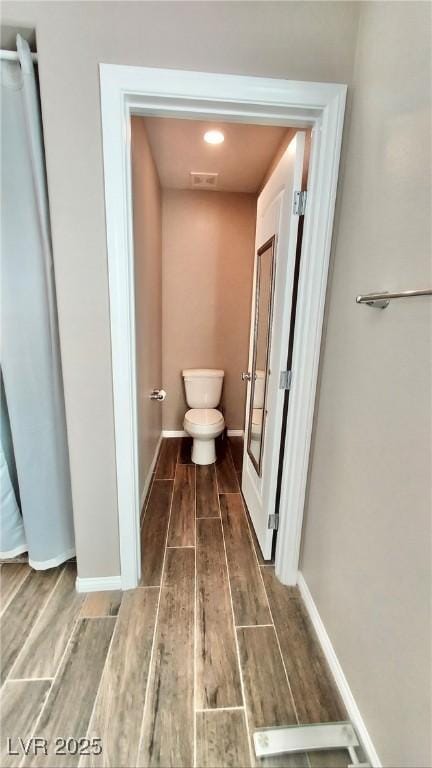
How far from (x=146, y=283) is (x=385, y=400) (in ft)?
5.72

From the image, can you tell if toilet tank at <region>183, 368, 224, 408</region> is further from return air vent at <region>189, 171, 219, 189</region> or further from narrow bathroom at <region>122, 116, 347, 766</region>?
return air vent at <region>189, 171, 219, 189</region>

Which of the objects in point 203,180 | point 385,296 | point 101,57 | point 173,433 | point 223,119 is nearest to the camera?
point 385,296

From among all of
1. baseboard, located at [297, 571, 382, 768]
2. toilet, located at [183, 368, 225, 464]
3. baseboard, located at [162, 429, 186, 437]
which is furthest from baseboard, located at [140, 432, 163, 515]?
baseboard, located at [297, 571, 382, 768]

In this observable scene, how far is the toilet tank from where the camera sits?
2988 mm

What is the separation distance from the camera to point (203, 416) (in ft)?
8.98

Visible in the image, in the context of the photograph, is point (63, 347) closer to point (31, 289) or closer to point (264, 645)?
point (31, 289)

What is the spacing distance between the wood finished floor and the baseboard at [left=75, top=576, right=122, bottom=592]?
1.1 inches

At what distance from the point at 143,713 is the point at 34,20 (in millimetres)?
2289

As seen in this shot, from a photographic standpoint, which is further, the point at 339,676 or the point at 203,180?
the point at 203,180

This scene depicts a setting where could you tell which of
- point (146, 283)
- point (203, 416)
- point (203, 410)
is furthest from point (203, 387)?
point (146, 283)

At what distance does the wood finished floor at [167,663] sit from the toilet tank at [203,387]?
1447 mm

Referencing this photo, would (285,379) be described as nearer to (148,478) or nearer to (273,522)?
(273,522)

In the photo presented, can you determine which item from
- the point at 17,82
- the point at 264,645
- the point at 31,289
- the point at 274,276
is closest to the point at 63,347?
the point at 31,289

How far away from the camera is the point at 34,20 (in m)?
1.02
